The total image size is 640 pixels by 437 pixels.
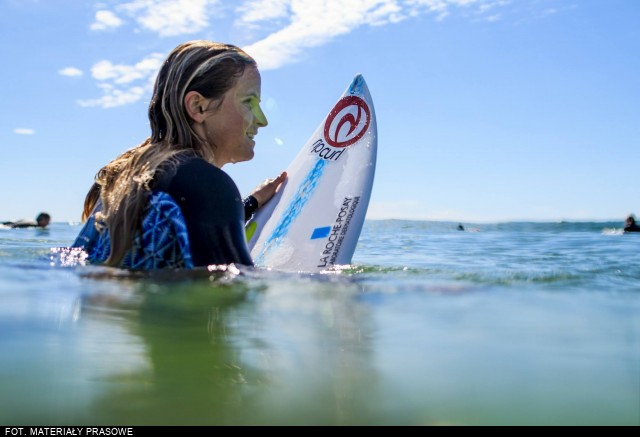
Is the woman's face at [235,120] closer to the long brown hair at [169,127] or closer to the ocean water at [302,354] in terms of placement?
the long brown hair at [169,127]

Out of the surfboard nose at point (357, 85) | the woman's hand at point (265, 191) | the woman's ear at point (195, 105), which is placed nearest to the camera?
the woman's ear at point (195, 105)

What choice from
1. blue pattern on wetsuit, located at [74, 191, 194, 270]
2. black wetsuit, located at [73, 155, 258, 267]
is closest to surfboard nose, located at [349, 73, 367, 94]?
black wetsuit, located at [73, 155, 258, 267]

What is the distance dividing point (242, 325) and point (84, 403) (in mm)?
652

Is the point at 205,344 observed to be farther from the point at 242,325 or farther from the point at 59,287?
the point at 59,287

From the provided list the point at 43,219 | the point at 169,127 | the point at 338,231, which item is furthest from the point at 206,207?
the point at 43,219

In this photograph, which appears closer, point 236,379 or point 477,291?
point 236,379

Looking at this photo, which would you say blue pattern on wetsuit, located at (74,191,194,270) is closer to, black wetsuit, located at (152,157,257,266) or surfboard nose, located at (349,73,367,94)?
black wetsuit, located at (152,157,257,266)

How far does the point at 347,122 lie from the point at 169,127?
299 cm

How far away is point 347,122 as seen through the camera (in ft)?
18.2

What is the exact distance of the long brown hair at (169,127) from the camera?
2449 mm

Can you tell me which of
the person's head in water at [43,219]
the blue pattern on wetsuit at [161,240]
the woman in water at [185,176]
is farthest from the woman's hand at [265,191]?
the person's head in water at [43,219]

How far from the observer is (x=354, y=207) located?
16.4 feet

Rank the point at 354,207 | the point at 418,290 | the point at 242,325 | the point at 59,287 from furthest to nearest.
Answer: the point at 354,207 < the point at 418,290 < the point at 59,287 < the point at 242,325
